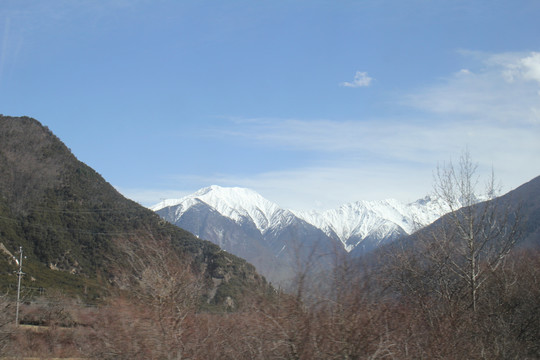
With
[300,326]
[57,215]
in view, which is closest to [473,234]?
[300,326]

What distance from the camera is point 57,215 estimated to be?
217 feet

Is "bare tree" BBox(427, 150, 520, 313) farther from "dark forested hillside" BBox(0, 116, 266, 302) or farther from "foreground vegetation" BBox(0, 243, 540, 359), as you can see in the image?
"dark forested hillside" BBox(0, 116, 266, 302)

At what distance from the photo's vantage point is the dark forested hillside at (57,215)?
53094 millimetres

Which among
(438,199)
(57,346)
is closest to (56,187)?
(57,346)

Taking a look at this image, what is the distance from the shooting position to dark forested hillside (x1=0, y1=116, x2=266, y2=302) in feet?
174

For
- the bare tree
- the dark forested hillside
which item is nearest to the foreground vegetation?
the bare tree

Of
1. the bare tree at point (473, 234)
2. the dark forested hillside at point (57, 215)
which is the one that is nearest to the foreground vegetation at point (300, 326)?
the bare tree at point (473, 234)

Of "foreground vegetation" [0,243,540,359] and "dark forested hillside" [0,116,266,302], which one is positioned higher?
"dark forested hillside" [0,116,266,302]

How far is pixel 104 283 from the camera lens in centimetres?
1059

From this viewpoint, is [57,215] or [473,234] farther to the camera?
[57,215]

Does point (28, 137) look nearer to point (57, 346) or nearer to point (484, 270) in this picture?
point (57, 346)

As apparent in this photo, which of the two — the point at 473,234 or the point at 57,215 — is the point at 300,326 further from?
the point at 57,215

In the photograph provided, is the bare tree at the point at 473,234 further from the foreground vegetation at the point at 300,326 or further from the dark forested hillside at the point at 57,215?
the dark forested hillside at the point at 57,215

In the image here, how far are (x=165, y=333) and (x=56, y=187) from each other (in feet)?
227
